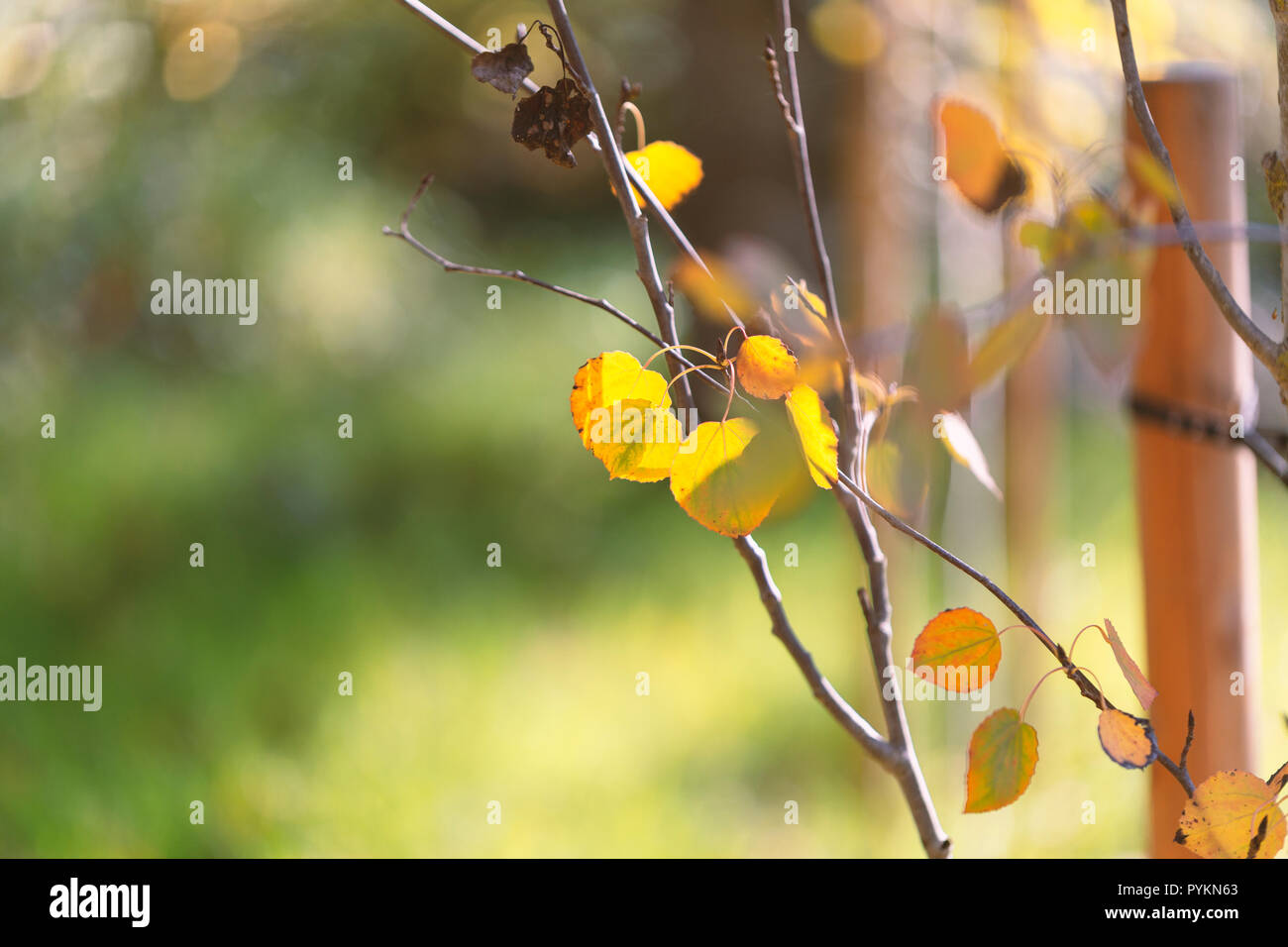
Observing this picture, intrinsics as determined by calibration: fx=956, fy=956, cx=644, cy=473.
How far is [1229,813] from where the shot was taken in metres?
0.22

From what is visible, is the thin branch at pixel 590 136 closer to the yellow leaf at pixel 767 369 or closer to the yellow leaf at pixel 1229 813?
the yellow leaf at pixel 767 369

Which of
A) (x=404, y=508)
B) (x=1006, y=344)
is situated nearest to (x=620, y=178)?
(x=1006, y=344)

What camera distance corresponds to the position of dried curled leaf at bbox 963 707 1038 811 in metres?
0.22

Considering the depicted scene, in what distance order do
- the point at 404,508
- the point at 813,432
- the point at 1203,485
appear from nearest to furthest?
the point at 813,432
the point at 1203,485
the point at 404,508

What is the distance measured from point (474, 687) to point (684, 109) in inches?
40.9

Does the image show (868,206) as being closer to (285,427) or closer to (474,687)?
(474,687)

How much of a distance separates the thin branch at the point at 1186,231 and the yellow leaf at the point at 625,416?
0.13 m

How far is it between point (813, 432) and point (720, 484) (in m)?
0.02

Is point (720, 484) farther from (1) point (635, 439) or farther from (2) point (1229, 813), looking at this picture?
(2) point (1229, 813)

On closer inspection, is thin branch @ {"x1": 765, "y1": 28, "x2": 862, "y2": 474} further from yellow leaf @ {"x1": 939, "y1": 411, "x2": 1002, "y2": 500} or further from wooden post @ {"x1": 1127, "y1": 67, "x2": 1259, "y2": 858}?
wooden post @ {"x1": 1127, "y1": 67, "x2": 1259, "y2": 858}

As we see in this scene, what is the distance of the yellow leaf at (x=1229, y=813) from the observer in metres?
0.22

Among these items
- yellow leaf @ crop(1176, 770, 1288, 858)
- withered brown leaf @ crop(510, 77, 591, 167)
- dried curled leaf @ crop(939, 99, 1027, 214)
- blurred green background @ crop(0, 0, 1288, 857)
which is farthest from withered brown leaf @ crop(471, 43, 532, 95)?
blurred green background @ crop(0, 0, 1288, 857)

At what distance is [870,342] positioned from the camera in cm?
36

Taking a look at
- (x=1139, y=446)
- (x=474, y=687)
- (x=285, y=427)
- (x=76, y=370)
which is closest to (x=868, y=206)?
(x=1139, y=446)
